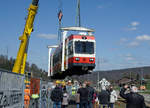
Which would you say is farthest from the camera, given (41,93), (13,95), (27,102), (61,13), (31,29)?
(61,13)

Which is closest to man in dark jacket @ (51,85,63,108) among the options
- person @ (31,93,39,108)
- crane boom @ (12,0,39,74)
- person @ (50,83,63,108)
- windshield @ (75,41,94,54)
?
person @ (50,83,63,108)

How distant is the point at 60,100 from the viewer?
36.0 feet

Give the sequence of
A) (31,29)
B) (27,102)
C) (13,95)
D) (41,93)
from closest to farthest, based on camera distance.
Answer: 1. (13,95)
2. (27,102)
3. (41,93)
4. (31,29)

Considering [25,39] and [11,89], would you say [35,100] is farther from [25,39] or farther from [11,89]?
[25,39]

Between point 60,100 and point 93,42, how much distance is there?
8.64 meters

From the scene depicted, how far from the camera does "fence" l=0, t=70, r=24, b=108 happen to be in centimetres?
521

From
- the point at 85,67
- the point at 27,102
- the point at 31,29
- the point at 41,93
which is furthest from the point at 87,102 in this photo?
the point at 31,29

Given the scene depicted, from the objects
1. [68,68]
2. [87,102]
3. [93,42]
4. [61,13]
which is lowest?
[87,102]

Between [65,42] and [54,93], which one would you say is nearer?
[54,93]

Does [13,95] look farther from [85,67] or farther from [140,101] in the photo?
[85,67]

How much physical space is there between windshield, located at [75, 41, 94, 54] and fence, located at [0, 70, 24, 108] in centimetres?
1146

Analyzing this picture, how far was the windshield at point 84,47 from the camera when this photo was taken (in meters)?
18.4

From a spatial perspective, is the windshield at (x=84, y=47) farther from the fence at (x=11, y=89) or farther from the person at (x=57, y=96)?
the fence at (x=11, y=89)

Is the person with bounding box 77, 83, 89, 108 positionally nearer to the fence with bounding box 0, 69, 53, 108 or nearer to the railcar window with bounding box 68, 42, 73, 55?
the fence with bounding box 0, 69, 53, 108
